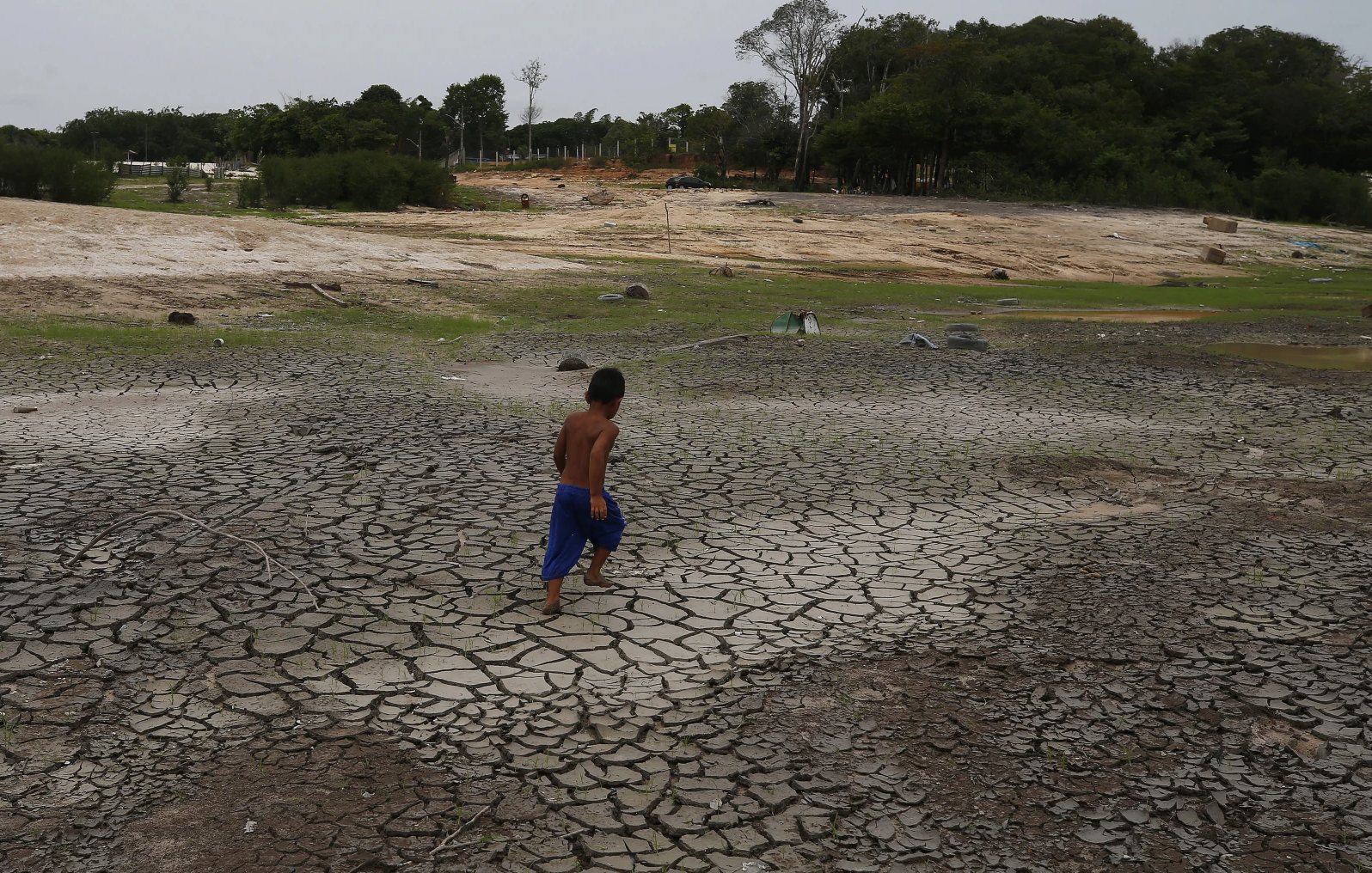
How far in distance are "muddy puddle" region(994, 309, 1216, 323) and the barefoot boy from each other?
15.3 m

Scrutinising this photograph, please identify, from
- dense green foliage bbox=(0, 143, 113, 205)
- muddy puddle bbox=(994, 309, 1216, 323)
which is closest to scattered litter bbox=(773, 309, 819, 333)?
muddy puddle bbox=(994, 309, 1216, 323)

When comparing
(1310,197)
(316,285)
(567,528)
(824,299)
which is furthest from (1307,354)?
(1310,197)

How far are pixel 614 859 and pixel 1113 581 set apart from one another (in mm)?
3332

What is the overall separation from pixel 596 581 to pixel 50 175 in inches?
1040

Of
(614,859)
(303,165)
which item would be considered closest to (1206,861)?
(614,859)

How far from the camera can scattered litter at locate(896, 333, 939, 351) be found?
13891mm

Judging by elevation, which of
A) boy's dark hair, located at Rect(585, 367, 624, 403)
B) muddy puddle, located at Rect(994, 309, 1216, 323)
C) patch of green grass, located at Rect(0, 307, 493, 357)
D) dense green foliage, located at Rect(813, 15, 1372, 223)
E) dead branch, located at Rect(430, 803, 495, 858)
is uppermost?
dense green foliage, located at Rect(813, 15, 1372, 223)

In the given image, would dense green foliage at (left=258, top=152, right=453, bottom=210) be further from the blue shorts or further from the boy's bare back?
the blue shorts

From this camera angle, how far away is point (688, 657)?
438cm

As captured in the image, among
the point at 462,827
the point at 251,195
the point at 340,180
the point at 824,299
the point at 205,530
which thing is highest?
the point at 340,180

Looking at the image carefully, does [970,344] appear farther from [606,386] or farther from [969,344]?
[606,386]

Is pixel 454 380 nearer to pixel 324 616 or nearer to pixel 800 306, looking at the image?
pixel 324 616

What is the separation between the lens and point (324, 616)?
183 inches

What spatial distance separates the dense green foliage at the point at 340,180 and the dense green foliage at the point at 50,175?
9.09 meters
